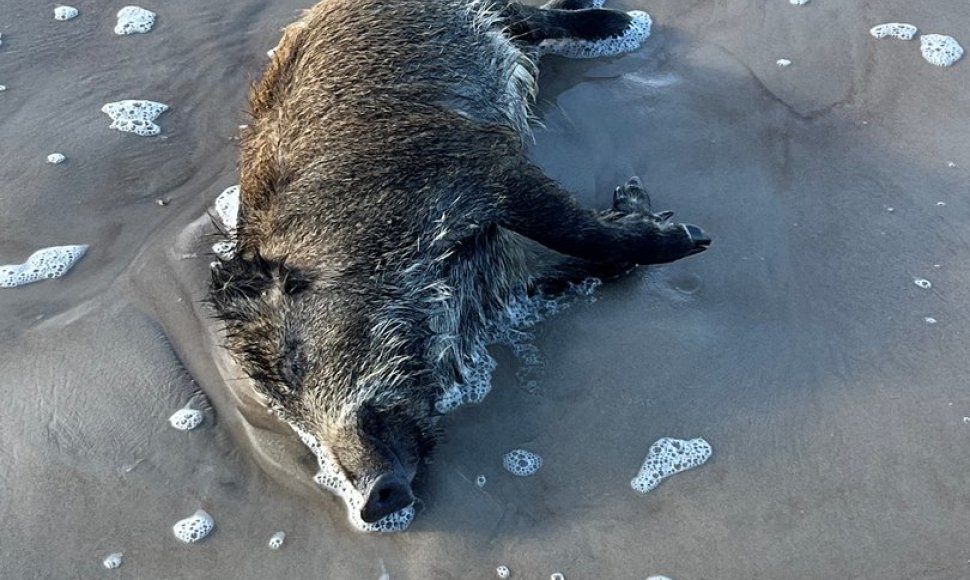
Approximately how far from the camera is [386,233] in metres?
4.11

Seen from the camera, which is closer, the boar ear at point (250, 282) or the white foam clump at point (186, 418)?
the boar ear at point (250, 282)

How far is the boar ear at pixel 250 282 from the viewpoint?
393cm

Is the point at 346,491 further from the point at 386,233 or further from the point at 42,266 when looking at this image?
the point at 42,266

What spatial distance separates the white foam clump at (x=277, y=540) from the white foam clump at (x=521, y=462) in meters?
0.89

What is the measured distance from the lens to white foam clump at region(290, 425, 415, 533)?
3.78 m

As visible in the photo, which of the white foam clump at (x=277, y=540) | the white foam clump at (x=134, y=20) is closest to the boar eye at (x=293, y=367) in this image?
the white foam clump at (x=277, y=540)

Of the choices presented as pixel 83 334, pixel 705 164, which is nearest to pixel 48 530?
pixel 83 334

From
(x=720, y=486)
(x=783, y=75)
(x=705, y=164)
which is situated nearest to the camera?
(x=720, y=486)

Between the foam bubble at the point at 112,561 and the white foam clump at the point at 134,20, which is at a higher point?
the white foam clump at the point at 134,20

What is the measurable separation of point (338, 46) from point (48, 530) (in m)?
2.45

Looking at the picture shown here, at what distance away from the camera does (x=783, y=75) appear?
17.6 ft

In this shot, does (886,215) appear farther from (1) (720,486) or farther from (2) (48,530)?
(2) (48,530)

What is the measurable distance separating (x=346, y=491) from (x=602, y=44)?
3.04 meters

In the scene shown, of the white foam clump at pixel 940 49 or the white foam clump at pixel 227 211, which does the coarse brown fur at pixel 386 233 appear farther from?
the white foam clump at pixel 940 49
